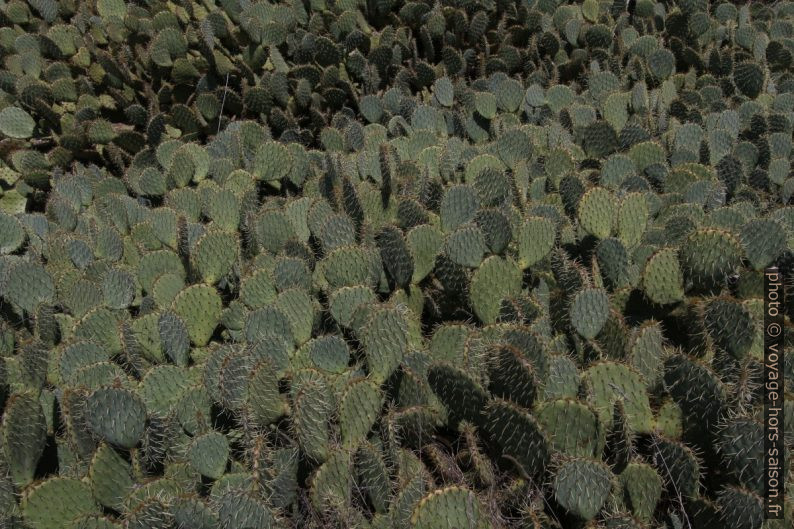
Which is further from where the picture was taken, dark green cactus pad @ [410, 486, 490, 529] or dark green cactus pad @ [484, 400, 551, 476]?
dark green cactus pad @ [484, 400, 551, 476]

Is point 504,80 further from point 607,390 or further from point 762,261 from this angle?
point 607,390

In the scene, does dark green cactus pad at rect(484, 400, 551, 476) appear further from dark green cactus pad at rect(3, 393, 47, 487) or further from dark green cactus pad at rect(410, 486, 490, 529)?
dark green cactus pad at rect(3, 393, 47, 487)

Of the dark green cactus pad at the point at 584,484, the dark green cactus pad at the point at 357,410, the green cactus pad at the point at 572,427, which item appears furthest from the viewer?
the dark green cactus pad at the point at 357,410

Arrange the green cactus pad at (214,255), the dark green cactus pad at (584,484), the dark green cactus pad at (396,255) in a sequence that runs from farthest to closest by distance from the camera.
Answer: the green cactus pad at (214,255) < the dark green cactus pad at (396,255) < the dark green cactus pad at (584,484)

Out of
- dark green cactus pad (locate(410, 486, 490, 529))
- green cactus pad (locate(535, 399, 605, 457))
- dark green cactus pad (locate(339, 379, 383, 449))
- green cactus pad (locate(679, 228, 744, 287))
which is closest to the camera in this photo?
dark green cactus pad (locate(410, 486, 490, 529))

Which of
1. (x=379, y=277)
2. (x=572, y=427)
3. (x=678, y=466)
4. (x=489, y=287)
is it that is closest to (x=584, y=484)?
(x=572, y=427)

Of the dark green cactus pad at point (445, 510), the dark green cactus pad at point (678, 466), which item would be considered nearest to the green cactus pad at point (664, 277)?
the dark green cactus pad at point (678, 466)

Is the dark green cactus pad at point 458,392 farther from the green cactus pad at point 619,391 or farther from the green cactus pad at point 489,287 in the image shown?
the green cactus pad at point 489,287

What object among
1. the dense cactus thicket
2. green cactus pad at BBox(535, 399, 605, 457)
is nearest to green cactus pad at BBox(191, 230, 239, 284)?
the dense cactus thicket
